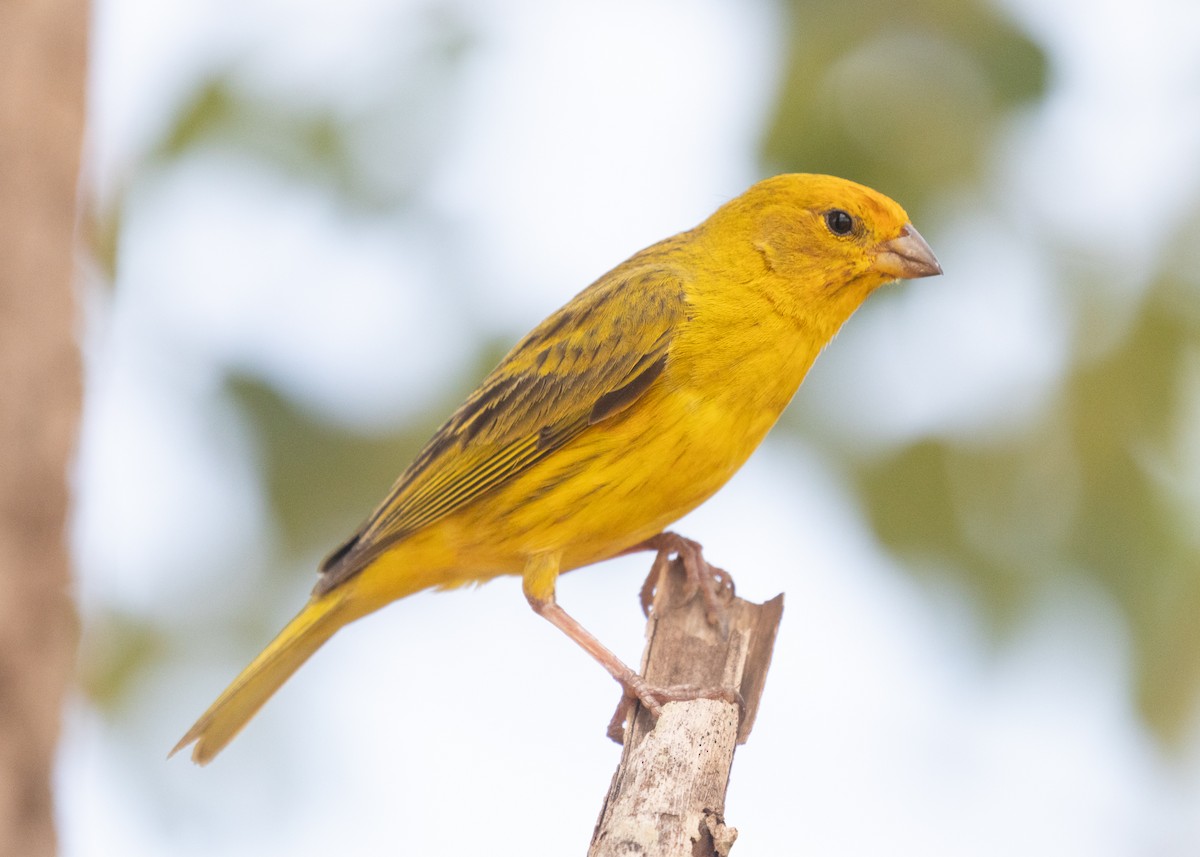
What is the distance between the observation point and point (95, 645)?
498 cm

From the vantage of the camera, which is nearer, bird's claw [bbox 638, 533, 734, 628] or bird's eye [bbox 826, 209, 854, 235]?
bird's claw [bbox 638, 533, 734, 628]

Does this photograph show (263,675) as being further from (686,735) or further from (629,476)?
(686,735)

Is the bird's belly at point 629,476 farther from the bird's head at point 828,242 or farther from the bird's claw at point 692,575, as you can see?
the bird's head at point 828,242

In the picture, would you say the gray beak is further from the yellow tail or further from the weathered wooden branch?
the yellow tail

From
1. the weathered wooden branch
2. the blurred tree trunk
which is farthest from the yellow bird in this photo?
the blurred tree trunk

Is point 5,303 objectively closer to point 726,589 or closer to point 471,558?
point 471,558

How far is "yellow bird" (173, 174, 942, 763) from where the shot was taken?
13.7 ft

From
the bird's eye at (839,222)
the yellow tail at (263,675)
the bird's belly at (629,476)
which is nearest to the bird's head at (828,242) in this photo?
the bird's eye at (839,222)

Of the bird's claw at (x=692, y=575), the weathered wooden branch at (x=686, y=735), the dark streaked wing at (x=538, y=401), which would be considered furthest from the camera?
the dark streaked wing at (x=538, y=401)

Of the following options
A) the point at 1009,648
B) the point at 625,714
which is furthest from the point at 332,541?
the point at 1009,648

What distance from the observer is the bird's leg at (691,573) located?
4.07 meters

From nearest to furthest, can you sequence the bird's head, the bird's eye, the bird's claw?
the bird's claw, the bird's head, the bird's eye

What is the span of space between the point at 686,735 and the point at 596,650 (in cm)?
98

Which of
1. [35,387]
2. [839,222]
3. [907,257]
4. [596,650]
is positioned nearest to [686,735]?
[596,650]
